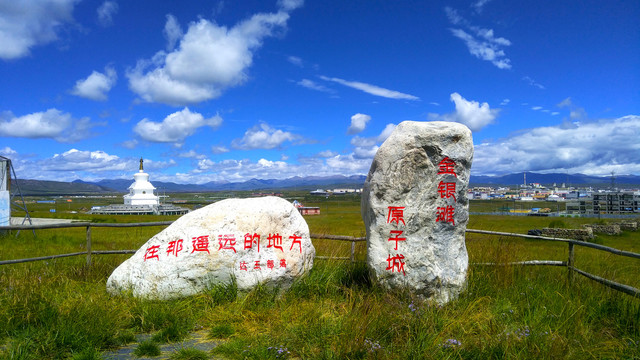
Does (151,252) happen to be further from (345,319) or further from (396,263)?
(396,263)

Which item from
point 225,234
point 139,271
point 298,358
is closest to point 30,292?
point 139,271

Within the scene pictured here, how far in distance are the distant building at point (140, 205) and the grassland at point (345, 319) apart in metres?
36.4

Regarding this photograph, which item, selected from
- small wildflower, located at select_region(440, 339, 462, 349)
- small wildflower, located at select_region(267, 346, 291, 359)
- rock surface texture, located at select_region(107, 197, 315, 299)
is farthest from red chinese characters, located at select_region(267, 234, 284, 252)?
small wildflower, located at select_region(440, 339, 462, 349)

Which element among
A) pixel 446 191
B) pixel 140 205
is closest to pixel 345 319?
pixel 446 191

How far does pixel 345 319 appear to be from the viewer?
4.15m

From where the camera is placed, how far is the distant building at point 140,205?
40.2 metres

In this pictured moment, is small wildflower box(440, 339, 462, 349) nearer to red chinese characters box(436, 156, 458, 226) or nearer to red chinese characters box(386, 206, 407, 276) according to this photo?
red chinese characters box(386, 206, 407, 276)

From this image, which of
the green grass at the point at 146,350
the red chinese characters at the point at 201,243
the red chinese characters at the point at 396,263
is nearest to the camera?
the green grass at the point at 146,350

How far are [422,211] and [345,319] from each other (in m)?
1.69

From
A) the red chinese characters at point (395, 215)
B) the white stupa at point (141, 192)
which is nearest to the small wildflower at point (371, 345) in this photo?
the red chinese characters at point (395, 215)

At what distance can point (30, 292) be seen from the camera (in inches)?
185

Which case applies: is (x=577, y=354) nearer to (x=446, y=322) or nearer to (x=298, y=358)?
(x=446, y=322)

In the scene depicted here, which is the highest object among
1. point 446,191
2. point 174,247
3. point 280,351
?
point 446,191

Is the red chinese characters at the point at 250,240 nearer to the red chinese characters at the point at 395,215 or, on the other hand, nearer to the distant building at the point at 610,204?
the red chinese characters at the point at 395,215
